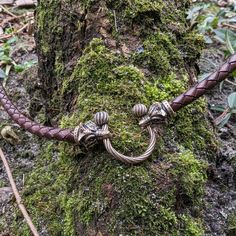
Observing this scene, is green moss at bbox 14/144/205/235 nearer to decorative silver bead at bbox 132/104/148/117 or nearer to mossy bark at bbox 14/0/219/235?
mossy bark at bbox 14/0/219/235

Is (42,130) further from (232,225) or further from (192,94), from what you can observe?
(232,225)

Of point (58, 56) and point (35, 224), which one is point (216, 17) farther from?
point (35, 224)

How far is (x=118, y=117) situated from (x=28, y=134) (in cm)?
79

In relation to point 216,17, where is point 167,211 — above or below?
above

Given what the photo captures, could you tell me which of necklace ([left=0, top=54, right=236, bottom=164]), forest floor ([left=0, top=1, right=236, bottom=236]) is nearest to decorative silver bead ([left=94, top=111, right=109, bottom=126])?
necklace ([left=0, top=54, right=236, bottom=164])

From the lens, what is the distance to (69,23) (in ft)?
5.81

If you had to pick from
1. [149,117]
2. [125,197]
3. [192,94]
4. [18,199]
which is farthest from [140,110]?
[18,199]

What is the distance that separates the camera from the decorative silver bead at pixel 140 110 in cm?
134

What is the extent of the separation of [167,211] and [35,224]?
0.51m

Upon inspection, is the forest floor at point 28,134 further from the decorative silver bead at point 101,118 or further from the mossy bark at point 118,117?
the decorative silver bead at point 101,118

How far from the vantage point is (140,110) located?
1.34 m

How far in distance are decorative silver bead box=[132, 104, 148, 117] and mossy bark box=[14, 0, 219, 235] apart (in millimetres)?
55

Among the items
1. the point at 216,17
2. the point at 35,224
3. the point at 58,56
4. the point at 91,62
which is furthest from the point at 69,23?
the point at 216,17

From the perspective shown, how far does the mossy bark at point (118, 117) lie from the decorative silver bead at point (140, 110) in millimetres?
55
